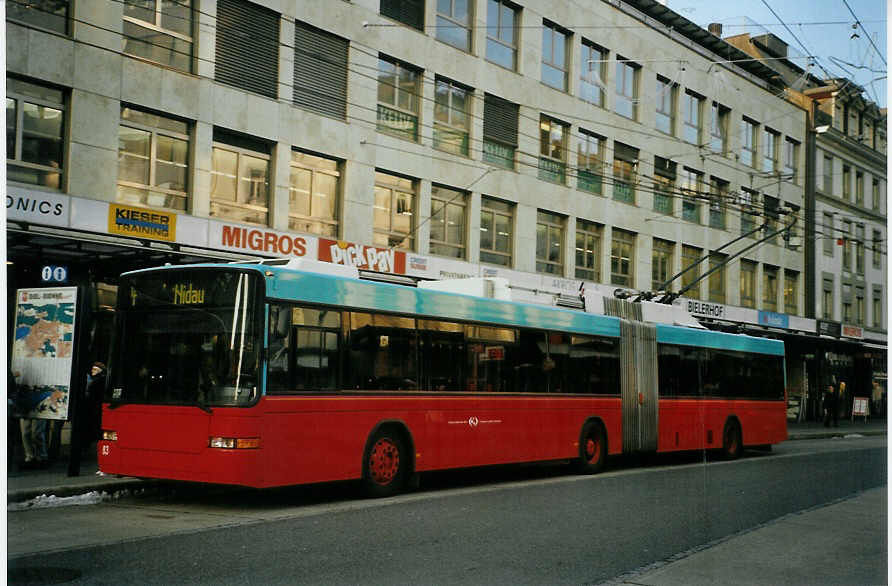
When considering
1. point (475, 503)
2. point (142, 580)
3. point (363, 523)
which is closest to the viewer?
point (142, 580)

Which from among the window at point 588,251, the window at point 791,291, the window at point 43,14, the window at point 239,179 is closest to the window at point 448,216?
the window at point 588,251

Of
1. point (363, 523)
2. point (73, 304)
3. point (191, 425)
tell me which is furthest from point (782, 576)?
point (73, 304)

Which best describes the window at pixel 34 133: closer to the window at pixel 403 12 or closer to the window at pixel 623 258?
the window at pixel 403 12

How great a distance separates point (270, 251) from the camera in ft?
65.5

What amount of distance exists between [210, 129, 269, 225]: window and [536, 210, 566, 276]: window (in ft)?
19.4

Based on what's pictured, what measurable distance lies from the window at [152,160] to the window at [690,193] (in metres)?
9.46

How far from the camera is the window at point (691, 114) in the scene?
17.1 metres

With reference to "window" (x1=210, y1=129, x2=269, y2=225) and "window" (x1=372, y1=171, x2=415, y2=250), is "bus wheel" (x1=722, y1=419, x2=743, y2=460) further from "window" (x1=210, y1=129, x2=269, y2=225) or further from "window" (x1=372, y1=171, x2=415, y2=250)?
"window" (x1=210, y1=129, x2=269, y2=225)

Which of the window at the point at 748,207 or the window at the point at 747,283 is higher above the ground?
the window at the point at 748,207

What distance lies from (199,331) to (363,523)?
2896mm

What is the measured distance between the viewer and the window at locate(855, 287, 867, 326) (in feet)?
38.7

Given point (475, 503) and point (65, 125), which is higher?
point (65, 125)

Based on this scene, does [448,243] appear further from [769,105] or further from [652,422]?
[769,105]

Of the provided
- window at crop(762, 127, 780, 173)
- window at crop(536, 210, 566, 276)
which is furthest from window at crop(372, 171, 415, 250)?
window at crop(762, 127, 780, 173)
